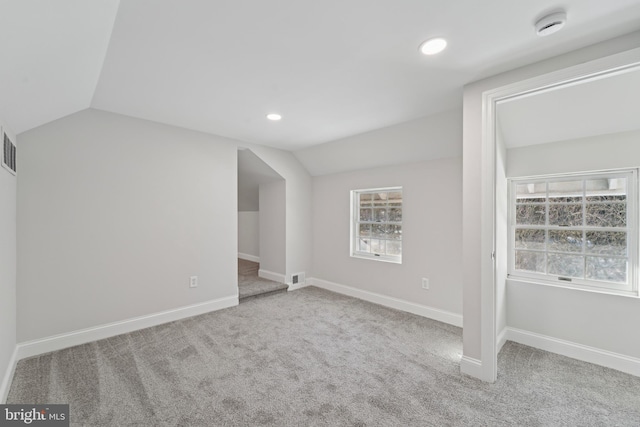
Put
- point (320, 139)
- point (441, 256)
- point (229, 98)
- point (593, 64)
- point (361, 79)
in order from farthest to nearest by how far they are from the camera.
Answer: point (320, 139)
point (441, 256)
point (229, 98)
point (361, 79)
point (593, 64)

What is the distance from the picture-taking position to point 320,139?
3844mm

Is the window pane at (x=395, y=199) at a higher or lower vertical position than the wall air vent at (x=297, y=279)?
higher

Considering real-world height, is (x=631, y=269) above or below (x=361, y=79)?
below

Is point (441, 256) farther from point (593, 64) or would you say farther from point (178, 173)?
point (178, 173)

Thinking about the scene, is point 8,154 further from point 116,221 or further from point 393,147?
point 393,147

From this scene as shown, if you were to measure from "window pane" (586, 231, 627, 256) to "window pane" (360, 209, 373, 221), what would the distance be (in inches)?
96.1

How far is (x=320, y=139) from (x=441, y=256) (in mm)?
2204

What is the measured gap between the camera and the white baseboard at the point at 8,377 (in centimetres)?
186

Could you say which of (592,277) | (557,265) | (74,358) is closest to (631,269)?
(592,277)

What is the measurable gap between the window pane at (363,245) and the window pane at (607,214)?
2508 millimetres

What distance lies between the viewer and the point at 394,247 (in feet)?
13.1

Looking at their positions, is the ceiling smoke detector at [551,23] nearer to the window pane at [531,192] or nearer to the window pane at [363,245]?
the window pane at [531,192]

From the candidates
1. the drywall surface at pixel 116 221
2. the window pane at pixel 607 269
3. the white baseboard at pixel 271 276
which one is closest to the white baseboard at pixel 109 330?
the drywall surface at pixel 116 221

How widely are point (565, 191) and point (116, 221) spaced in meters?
4.58
